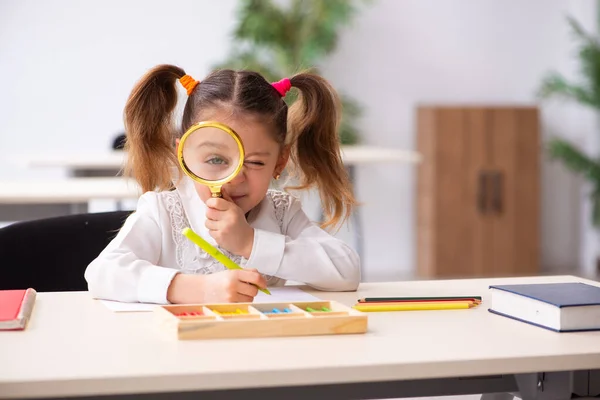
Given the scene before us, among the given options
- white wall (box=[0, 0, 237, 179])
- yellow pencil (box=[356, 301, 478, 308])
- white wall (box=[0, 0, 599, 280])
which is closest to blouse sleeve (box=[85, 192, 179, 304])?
yellow pencil (box=[356, 301, 478, 308])

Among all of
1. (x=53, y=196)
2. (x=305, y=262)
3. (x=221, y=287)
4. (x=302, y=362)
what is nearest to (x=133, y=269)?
(x=221, y=287)

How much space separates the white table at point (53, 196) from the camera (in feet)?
11.1

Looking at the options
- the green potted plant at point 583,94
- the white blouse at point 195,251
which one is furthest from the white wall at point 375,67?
the white blouse at point 195,251

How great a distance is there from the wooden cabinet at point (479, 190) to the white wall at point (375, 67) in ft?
0.96

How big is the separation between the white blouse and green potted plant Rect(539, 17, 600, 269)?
475cm

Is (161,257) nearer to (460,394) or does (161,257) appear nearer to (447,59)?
(460,394)

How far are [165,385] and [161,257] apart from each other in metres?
0.77

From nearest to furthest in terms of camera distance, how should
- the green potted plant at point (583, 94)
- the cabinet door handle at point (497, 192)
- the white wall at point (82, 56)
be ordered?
the white wall at point (82, 56), the green potted plant at point (583, 94), the cabinet door handle at point (497, 192)

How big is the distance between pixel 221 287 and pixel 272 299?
144mm

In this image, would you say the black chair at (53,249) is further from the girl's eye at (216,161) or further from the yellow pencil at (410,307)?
the yellow pencil at (410,307)

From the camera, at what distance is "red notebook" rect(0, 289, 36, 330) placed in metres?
1.27

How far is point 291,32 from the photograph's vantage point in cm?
594

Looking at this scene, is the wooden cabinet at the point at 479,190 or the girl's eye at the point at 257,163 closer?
the girl's eye at the point at 257,163

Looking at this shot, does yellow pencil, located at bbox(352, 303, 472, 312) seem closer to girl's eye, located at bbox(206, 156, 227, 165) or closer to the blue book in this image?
the blue book
